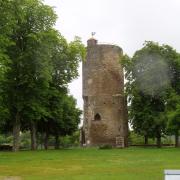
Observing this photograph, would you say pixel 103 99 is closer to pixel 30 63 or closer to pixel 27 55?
pixel 30 63

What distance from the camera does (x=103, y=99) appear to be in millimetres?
48875

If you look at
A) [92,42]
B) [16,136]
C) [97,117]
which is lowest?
[16,136]

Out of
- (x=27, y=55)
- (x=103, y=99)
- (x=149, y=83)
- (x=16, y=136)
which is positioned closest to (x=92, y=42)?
(x=103, y=99)

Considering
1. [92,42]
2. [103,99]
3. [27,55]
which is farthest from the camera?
[92,42]

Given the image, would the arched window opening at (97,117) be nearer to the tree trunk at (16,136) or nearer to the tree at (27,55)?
the tree trunk at (16,136)

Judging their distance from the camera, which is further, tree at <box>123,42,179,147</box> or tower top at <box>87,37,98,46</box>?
tower top at <box>87,37,98,46</box>

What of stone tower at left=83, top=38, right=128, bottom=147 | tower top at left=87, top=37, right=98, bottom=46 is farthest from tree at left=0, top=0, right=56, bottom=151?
tower top at left=87, top=37, right=98, bottom=46

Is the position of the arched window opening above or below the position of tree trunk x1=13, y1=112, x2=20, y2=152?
above

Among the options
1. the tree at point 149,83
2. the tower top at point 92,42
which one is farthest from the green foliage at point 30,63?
the tower top at point 92,42

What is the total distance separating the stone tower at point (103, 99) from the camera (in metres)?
48.7

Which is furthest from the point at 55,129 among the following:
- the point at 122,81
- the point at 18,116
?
the point at 18,116

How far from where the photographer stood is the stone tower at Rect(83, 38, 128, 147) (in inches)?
1916

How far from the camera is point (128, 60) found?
46656mm

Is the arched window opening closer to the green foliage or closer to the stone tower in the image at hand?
the stone tower
